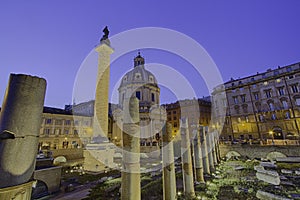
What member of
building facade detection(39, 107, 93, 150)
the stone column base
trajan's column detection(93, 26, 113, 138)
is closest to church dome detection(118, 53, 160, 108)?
building facade detection(39, 107, 93, 150)

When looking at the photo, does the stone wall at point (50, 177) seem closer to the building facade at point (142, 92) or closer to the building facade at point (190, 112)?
the building facade at point (142, 92)

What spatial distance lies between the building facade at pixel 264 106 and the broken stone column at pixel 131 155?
104 feet

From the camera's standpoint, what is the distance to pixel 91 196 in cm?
974

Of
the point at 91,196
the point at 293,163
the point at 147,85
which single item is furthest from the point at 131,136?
the point at 147,85

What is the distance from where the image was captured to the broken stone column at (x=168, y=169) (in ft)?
25.3

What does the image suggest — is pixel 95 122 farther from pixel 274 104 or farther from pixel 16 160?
pixel 274 104

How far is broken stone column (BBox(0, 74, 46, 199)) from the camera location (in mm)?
2128

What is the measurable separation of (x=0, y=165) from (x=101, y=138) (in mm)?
17756

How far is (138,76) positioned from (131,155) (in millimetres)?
48582

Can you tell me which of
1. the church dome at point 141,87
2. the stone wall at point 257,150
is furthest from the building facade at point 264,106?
the church dome at point 141,87

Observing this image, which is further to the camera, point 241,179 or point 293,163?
point 293,163

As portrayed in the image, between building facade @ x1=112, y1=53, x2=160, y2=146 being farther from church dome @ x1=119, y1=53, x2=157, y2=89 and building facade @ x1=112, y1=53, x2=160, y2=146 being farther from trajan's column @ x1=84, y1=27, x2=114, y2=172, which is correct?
trajan's column @ x1=84, y1=27, x2=114, y2=172

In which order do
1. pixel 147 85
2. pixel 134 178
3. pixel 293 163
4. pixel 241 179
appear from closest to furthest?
pixel 134 178 → pixel 241 179 → pixel 293 163 → pixel 147 85

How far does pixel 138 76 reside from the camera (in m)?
52.8
